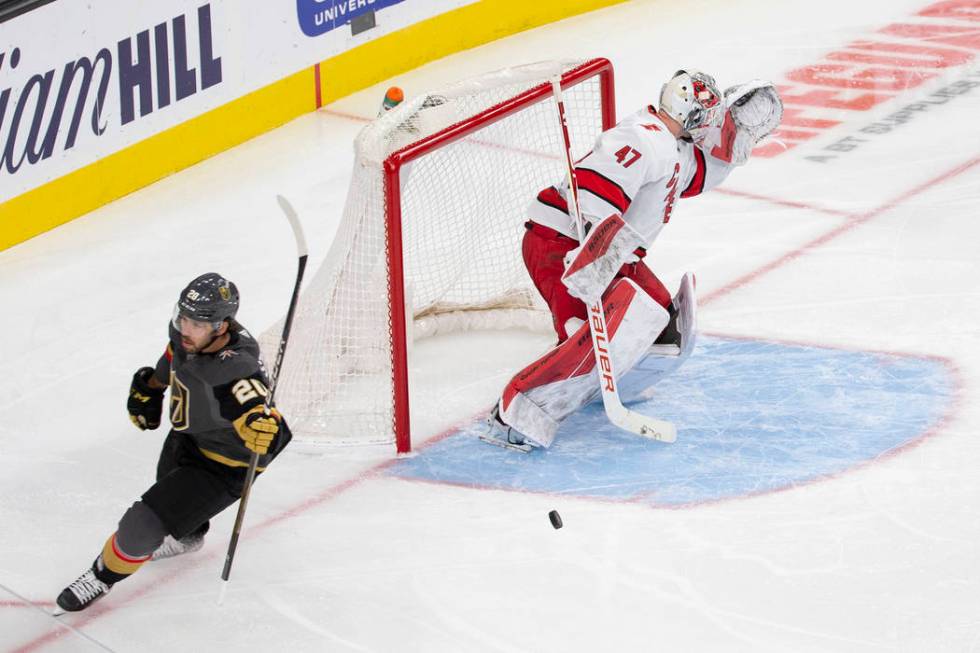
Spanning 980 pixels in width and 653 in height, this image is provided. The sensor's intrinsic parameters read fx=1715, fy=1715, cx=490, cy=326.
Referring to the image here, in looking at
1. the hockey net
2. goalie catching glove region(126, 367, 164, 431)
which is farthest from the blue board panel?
goalie catching glove region(126, 367, 164, 431)

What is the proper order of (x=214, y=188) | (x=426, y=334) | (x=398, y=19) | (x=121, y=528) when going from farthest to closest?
(x=398, y=19)
(x=214, y=188)
(x=426, y=334)
(x=121, y=528)

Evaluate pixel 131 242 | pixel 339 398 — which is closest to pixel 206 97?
pixel 131 242

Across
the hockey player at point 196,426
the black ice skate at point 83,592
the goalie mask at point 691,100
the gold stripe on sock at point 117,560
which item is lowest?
the black ice skate at point 83,592

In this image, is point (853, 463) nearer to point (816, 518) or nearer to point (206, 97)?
point (816, 518)

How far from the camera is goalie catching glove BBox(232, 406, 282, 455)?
3.45m

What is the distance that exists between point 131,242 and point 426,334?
52.5 inches

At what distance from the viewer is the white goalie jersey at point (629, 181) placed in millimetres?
4215

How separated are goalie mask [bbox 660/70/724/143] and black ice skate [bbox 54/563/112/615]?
1.80 meters

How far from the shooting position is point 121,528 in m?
3.56

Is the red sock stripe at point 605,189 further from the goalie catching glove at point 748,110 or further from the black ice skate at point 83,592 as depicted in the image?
the black ice skate at point 83,592

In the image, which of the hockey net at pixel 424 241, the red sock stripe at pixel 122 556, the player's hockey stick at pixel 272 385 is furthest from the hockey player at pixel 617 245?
the red sock stripe at pixel 122 556

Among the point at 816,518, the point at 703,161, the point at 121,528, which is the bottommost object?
the point at 816,518

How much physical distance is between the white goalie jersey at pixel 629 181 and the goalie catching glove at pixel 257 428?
115 cm

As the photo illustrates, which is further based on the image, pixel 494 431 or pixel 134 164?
pixel 134 164
